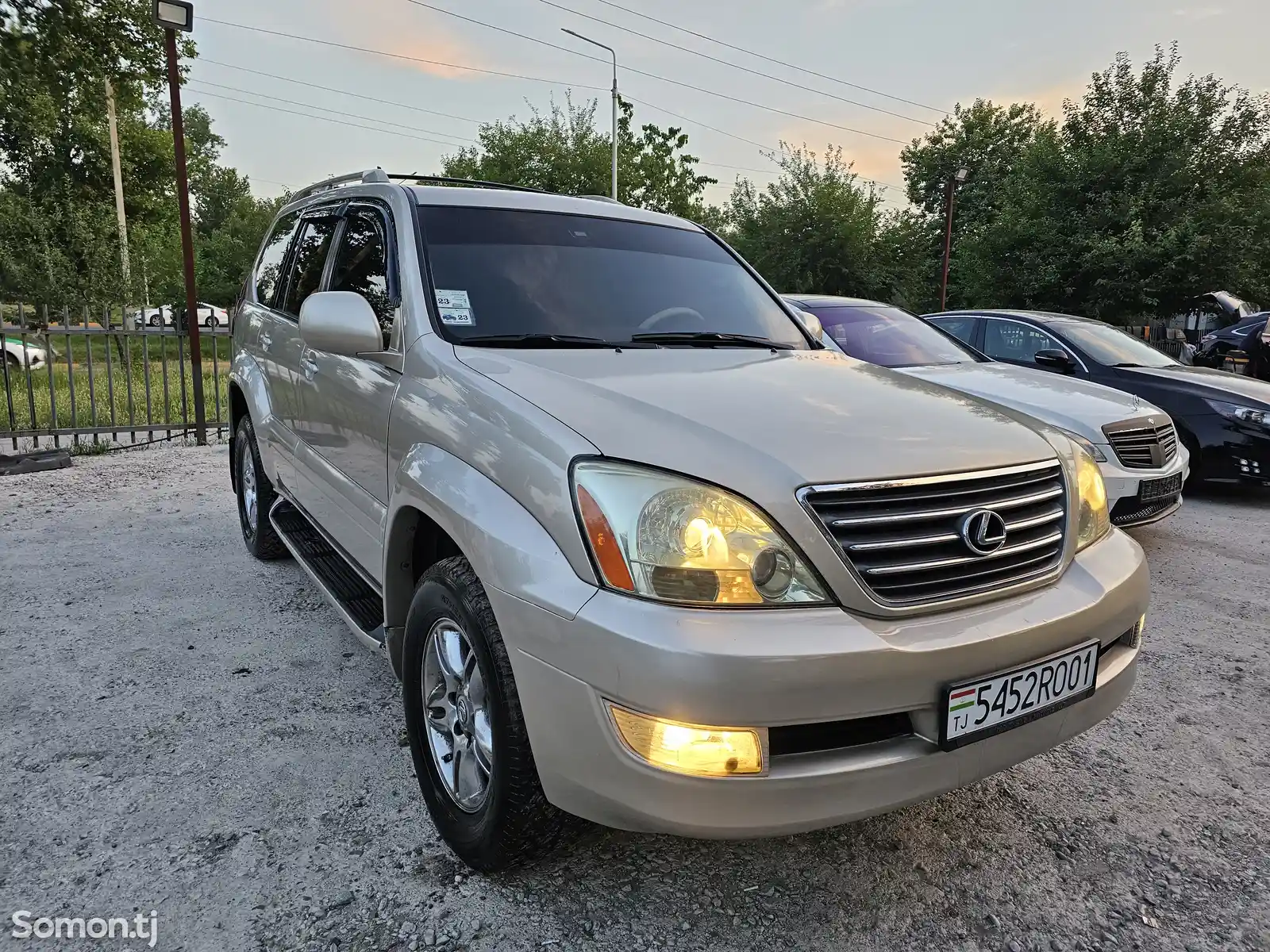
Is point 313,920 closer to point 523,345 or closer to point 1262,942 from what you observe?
point 523,345

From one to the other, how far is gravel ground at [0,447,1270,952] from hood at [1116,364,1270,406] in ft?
12.0

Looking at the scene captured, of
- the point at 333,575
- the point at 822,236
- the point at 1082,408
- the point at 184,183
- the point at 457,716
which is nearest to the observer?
the point at 457,716

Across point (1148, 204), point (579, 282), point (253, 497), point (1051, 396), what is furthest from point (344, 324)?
point (1148, 204)

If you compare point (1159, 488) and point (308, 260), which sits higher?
point (308, 260)

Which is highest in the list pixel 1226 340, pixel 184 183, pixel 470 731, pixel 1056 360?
pixel 184 183

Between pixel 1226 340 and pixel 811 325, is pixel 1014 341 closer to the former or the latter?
pixel 811 325

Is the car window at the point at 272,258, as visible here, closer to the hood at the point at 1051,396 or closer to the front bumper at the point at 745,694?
the front bumper at the point at 745,694

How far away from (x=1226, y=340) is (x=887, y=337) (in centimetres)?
748

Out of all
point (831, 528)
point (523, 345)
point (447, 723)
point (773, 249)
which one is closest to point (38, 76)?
point (523, 345)

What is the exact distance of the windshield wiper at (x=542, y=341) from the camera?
242 cm

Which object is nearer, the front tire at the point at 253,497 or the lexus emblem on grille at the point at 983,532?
the lexus emblem on grille at the point at 983,532

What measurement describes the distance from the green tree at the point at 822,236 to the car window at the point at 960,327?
2029 cm

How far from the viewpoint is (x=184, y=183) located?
8.43m

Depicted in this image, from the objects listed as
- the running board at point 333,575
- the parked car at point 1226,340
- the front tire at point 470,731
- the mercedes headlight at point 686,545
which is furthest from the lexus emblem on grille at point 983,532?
the parked car at point 1226,340
